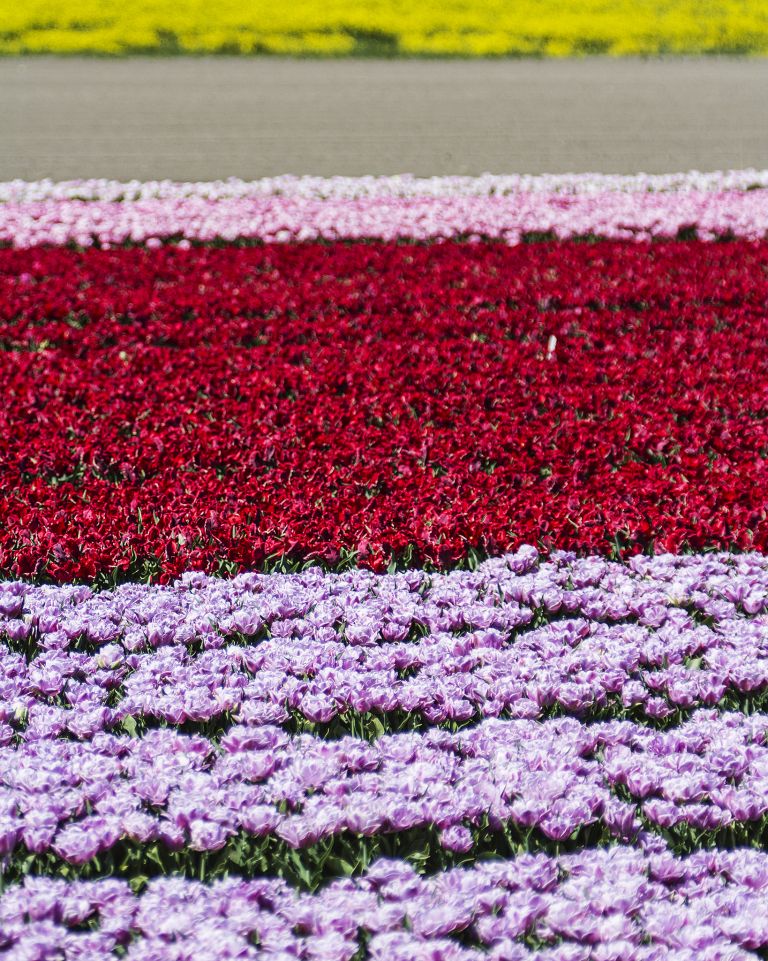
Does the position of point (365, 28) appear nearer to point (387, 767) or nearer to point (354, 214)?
point (354, 214)

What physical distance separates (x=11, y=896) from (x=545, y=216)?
845 cm

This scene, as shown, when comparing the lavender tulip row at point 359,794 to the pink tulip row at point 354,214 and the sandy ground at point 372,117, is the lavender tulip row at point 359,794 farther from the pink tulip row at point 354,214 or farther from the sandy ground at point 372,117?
the sandy ground at point 372,117

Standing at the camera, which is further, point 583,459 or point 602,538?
point 583,459

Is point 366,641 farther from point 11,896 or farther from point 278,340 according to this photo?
point 278,340

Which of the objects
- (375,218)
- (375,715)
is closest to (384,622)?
(375,715)

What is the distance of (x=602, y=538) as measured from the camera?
3.99 meters

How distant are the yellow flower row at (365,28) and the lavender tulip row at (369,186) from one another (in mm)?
9854

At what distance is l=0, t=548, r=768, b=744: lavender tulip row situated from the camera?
2.93 metres

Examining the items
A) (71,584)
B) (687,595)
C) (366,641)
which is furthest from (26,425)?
(687,595)

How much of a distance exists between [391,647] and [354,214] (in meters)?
7.20

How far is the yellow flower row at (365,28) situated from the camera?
20.4 metres

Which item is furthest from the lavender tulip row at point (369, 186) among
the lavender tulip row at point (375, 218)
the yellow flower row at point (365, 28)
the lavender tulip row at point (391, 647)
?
the yellow flower row at point (365, 28)

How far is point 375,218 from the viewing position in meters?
9.53

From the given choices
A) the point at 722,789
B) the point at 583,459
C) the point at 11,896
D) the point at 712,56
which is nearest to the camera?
the point at 11,896
